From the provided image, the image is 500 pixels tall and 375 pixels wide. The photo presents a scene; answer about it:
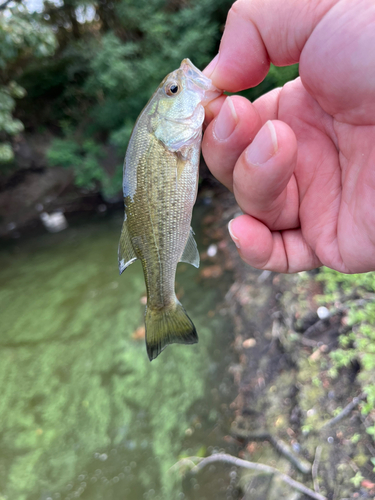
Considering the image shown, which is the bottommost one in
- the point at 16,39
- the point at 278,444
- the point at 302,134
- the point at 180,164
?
the point at 278,444

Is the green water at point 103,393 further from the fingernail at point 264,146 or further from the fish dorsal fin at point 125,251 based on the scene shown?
the fingernail at point 264,146

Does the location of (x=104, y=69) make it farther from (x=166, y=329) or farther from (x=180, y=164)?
(x=166, y=329)

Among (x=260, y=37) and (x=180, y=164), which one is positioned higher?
(x=260, y=37)

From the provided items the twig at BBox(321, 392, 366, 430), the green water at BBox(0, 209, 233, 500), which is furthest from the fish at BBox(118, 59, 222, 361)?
the green water at BBox(0, 209, 233, 500)

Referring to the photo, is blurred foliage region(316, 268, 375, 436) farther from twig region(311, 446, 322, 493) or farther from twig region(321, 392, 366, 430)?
twig region(311, 446, 322, 493)

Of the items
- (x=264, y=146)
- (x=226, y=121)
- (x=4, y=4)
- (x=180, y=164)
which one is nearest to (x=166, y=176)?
(x=180, y=164)

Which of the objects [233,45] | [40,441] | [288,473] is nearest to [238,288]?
[288,473]

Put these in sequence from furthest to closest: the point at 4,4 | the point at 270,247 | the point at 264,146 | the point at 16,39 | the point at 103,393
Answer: the point at 4,4 < the point at 16,39 < the point at 103,393 < the point at 270,247 < the point at 264,146

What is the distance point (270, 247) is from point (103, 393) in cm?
308

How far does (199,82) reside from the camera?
56.7 inches

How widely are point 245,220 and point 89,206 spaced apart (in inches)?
323

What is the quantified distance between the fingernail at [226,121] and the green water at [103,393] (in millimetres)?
2833

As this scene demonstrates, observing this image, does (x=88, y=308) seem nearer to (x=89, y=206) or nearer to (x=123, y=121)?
(x=89, y=206)

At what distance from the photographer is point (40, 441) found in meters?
3.40
